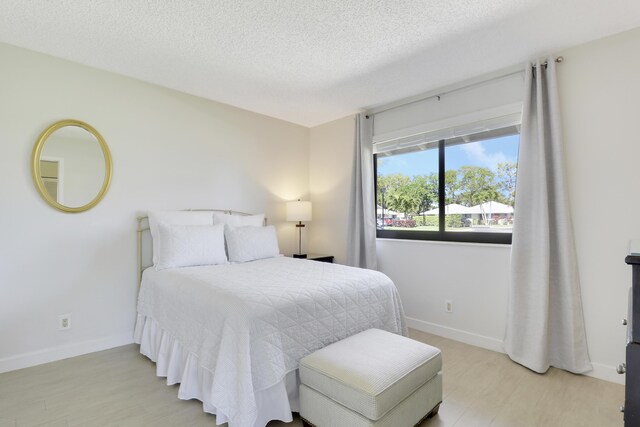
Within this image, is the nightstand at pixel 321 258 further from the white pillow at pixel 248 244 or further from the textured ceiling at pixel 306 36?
the textured ceiling at pixel 306 36

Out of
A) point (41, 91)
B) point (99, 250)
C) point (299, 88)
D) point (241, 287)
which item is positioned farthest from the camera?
point (299, 88)

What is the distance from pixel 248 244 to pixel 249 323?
1.51 metres

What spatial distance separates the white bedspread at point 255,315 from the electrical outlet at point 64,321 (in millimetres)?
576

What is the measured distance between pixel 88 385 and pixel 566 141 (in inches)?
152

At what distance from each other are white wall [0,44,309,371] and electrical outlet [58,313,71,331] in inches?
1.4

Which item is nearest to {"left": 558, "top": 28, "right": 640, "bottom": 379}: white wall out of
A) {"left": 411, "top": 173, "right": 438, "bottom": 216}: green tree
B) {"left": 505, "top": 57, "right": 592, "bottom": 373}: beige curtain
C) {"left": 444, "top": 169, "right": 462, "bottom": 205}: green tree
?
{"left": 505, "top": 57, "right": 592, "bottom": 373}: beige curtain

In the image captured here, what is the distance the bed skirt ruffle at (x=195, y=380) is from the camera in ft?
5.61

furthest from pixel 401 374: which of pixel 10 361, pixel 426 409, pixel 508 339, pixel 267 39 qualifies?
pixel 10 361

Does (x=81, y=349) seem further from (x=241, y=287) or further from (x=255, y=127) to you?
(x=255, y=127)

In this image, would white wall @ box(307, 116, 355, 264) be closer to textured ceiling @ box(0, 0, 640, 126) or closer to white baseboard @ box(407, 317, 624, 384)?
textured ceiling @ box(0, 0, 640, 126)

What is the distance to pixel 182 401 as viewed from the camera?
6.51ft

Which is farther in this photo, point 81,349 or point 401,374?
point 81,349

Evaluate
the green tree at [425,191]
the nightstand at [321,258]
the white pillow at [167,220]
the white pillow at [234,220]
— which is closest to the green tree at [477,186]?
the green tree at [425,191]

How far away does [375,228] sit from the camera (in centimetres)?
366
